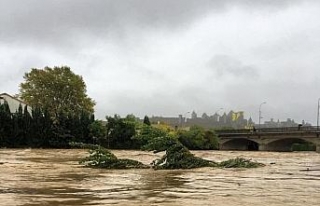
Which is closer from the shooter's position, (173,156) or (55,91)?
(173,156)

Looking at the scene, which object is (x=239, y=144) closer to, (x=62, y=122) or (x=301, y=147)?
(x=301, y=147)

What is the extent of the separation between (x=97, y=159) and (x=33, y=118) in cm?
4876

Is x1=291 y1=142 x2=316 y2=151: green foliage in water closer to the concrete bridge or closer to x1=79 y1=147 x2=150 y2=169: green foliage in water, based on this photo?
the concrete bridge

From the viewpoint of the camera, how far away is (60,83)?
276 feet

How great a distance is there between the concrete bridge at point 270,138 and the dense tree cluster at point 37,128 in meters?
38.7

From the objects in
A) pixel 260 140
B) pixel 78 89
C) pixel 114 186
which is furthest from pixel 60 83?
pixel 114 186

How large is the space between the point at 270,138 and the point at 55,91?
42190 mm

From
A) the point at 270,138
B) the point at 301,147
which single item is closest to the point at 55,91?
the point at 270,138

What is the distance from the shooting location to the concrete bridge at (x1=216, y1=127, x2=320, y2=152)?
90463mm

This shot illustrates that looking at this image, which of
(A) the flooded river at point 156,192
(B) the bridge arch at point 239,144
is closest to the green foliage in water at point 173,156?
(A) the flooded river at point 156,192

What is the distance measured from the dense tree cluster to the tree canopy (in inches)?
279

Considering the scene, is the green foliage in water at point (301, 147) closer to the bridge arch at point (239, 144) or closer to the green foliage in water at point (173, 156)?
the bridge arch at point (239, 144)

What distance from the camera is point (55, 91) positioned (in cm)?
8519

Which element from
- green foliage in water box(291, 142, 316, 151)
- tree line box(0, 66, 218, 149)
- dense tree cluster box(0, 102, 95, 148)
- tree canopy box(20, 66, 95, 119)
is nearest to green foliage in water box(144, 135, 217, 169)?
tree line box(0, 66, 218, 149)
